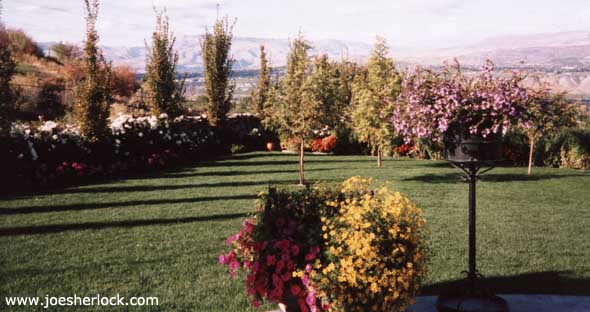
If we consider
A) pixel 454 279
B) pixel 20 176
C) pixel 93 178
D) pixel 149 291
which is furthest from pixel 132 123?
pixel 454 279

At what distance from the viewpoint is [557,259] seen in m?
6.03

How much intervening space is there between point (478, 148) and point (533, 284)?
6.46 feet

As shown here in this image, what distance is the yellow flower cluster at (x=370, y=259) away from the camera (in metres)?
3.40

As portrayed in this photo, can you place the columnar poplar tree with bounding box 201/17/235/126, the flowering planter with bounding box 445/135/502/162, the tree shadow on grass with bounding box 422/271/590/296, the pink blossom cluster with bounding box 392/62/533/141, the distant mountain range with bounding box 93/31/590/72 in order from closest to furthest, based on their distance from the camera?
the pink blossom cluster with bounding box 392/62/533/141, the flowering planter with bounding box 445/135/502/162, the tree shadow on grass with bounding box 422/271/590/296, the columnar poplar tree with bounding box 201/17/235/126, the distant mountain range with bounding box 93/31/590/72

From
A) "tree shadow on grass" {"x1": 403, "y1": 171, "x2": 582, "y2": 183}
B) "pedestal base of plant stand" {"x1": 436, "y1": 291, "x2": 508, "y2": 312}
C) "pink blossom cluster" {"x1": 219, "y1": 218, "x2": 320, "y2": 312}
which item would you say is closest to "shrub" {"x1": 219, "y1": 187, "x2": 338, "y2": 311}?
"pink blossom cluster" {"x1": 219, "y1": 218, "x2": 320, "y2": 312}

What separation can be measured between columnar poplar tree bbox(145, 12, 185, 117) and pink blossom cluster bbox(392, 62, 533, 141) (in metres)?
13.7

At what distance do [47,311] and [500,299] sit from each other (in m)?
3.89

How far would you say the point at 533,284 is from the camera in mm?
5125

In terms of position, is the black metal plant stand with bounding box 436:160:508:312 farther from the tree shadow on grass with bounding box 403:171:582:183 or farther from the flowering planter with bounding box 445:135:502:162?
the tree shadow on grass with bounding box 403:171:582:183

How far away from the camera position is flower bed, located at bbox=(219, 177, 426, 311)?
3424 mm

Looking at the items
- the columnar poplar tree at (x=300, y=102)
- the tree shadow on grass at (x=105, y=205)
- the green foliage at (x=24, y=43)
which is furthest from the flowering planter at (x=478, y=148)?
the green foliage at (x=24, y=43)

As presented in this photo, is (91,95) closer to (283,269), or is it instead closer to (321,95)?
(321,95)

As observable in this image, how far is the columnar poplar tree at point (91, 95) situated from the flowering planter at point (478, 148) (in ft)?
36.1

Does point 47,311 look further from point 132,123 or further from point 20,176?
point 132,123
